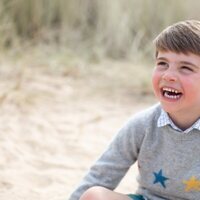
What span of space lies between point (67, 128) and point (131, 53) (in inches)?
80.9

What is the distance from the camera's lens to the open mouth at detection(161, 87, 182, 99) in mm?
2287

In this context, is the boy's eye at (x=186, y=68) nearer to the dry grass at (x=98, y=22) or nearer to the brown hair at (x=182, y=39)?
the brown hair at (x=182, y=39)

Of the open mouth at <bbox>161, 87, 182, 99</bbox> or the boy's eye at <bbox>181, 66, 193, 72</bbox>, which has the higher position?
the boy's eye at <bbox>181, 66, 193, 72</bbox>

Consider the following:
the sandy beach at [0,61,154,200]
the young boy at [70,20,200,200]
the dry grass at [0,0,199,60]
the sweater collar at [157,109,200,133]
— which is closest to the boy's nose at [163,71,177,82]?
the young boy at [70,20,200,200]

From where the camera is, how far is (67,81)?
4.93m

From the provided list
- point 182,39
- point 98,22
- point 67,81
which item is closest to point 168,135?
point 182,39

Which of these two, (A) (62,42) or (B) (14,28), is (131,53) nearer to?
(A) (62,42)

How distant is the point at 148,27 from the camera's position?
609cm

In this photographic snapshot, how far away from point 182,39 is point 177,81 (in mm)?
151

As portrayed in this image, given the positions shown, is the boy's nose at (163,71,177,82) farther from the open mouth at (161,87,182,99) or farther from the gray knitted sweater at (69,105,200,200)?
the gray knitted sweater at (69,105,200,200)

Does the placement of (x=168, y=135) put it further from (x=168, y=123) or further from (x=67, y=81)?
(x=67, y=81)

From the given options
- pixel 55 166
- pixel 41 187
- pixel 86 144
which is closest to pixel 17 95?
pixel 86 144

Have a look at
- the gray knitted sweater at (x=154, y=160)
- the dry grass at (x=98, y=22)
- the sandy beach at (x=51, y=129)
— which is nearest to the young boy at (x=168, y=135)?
the gray knitted sweater at (x=154, y=160)

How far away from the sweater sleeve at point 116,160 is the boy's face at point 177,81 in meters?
0.18
